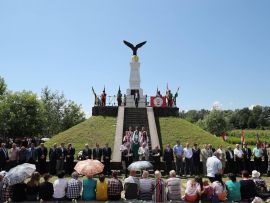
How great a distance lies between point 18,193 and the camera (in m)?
10.3

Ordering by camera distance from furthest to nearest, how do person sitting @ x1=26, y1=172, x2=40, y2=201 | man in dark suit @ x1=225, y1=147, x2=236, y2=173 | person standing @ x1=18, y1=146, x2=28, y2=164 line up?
man in dark suit @ x1=225, y1=147, x2=236, y2=173, person standing @ x1=18, y1=146, x2=28, y2=164, person sitting @ x1=26, y1=172, x2=40, y2=201

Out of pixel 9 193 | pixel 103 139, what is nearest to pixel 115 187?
pixel 9 193

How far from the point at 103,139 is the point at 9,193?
16.8 meters

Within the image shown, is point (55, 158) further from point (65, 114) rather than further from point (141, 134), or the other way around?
point (65, 114)

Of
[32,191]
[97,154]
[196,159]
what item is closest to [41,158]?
[97,154]

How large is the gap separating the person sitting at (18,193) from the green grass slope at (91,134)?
14.5 meters

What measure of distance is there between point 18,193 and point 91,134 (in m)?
18.1

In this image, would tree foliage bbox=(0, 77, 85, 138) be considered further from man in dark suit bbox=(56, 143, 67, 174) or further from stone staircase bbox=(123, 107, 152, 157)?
man in dark suit bbox=(56, 143, 67, 174)

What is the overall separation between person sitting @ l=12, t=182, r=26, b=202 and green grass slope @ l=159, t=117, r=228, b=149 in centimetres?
1697

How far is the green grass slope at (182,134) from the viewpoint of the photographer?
27.5 m

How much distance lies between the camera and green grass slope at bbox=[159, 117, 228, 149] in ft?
90.1

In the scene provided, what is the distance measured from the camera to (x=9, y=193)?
10344mm

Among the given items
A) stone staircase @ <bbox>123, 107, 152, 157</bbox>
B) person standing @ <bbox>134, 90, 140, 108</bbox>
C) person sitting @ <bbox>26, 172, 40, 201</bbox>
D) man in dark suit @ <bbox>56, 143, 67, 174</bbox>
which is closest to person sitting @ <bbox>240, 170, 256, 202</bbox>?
person sitting @ <bbox>26, 172, 40, 201</bbox>

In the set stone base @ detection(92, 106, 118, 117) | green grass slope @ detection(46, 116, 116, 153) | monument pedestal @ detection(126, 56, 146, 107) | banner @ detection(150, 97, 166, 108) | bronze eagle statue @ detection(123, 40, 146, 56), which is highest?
bronze eagle statue @ detection(123, 40, 146, 56)
